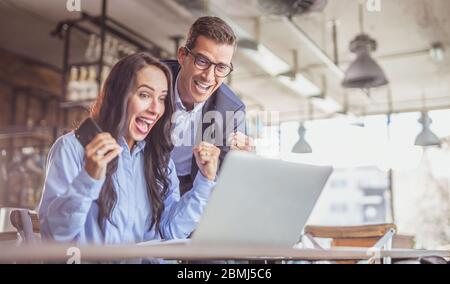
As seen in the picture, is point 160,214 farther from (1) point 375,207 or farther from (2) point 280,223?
(1) point 375,207

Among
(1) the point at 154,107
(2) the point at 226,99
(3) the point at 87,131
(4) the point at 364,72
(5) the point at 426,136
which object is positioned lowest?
(3) the point at 87,131

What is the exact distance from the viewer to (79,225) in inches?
88.7

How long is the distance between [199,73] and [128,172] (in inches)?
25.4

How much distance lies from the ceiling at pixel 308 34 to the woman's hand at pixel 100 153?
57.8 inches

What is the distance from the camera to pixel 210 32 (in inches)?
→ 106

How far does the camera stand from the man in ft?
8.67

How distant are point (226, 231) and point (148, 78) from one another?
4.90ft

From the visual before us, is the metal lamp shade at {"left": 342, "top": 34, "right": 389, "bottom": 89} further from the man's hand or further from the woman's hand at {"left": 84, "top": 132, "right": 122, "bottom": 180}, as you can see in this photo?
the woman's hand at {"left": 84, "top": 132, "right": 122, "bottom": 180}

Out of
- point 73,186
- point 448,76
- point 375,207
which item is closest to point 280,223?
point 73,186

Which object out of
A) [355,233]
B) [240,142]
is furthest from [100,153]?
[355,233]

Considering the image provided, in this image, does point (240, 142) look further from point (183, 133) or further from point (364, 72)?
point (364, 72)

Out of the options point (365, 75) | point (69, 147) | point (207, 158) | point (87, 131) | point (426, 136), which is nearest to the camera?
point (69, 147)

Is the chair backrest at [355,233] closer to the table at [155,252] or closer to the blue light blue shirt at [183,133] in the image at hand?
the blue light blue shirt at [183,133]
